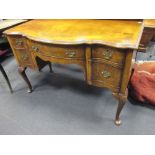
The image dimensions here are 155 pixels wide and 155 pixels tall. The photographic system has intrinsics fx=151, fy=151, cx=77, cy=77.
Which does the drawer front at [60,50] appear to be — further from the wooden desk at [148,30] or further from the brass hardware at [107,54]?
the wooden desk at [148,30]

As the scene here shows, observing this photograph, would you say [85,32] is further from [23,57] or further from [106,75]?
[23,57]

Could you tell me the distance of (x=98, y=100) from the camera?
1.60 metres

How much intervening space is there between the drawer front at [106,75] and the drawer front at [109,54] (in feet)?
0.18

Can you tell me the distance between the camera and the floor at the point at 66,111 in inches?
53.2

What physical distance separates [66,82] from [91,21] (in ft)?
2.80

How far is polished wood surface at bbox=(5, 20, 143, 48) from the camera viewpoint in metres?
0.94

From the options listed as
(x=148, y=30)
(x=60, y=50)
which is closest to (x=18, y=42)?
(x=60, y=50)

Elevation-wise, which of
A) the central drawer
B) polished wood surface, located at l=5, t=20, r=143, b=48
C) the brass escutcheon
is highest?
polished wood surface, located at l=5, t=20, r=143, b=48

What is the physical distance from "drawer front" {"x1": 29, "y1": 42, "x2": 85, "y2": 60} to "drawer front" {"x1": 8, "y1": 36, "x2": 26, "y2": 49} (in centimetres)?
10

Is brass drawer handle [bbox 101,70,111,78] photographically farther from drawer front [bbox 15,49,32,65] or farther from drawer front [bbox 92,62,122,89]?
drawer front [bbox 15,49,32,65]

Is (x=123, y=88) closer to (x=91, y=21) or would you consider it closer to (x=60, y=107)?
(x=91, y=21)

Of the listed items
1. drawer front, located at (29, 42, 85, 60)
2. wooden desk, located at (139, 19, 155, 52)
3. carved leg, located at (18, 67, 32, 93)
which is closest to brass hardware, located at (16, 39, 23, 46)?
drawer front, located at (29, 42, 85, 60)

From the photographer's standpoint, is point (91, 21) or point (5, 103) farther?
point (5, 103)
